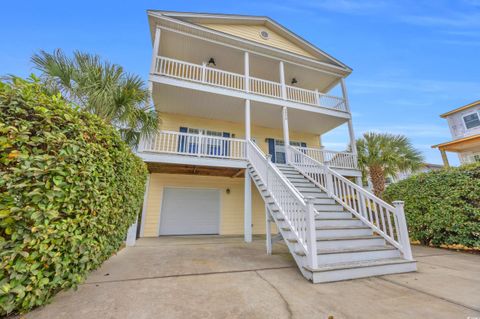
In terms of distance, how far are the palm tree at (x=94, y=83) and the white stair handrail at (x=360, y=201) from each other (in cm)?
546

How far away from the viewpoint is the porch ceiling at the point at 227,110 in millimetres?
7109

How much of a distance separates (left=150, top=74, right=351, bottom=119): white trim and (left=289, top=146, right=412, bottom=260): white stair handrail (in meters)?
2.08

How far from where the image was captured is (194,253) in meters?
4.43

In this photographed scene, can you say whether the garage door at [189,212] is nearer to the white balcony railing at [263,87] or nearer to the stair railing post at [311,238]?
the white balcony railing at [263,87]

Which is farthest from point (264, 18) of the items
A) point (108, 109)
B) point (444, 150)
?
point (444, 150)

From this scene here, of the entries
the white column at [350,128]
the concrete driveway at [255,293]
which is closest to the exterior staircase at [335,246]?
the concrete driveway at [255,293]

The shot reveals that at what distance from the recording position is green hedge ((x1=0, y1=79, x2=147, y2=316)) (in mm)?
1589

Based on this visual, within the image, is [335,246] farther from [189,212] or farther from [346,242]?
[189,212]

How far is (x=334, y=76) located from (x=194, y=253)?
1006 centimetres

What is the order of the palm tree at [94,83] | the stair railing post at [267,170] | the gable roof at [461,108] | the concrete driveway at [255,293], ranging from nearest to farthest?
the concrete driveway at [255,293] → the palm tree at [94,83] → the stair railing post at [267,170] → the gable roof at [461,108]

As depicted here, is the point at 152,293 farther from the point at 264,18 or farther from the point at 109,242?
the point at 264,18

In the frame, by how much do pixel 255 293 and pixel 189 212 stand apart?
5.97 m

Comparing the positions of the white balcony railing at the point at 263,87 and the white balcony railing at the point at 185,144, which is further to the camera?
the white balcony railing at the point at 263,87

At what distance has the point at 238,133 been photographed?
911cm
